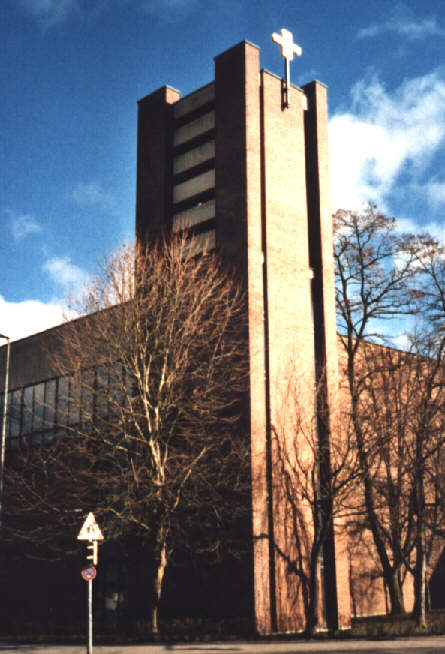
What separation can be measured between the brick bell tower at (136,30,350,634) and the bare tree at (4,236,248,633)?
42.8 inches

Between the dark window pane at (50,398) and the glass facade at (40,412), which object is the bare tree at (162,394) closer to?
the glass facade at (40,412)

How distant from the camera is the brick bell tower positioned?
2541 cm

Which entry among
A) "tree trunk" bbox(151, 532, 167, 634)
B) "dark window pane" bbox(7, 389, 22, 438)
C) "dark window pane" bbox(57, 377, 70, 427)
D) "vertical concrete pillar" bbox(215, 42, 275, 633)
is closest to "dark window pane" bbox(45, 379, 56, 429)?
"dark window pane" bbox(57, 377, 70, 427)

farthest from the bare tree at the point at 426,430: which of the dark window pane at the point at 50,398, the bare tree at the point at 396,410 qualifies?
the dark window pane at the point at 50,398

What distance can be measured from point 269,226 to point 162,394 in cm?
823

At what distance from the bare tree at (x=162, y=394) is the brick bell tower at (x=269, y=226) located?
109cm

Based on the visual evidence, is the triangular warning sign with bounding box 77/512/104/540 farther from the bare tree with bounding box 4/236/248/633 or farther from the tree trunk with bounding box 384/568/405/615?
the tree trunk with bounding box 384/568/405/615

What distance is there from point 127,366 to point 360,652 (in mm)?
10767

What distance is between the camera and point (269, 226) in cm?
2831

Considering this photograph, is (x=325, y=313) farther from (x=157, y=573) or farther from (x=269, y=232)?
(x=157, y=573)

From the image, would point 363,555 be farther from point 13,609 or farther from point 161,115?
point 161,115

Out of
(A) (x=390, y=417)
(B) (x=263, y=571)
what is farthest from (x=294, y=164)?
(B) (x=263, y=571)

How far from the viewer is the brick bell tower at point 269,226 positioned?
2541cm

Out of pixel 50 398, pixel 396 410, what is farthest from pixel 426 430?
pixel 50 398
